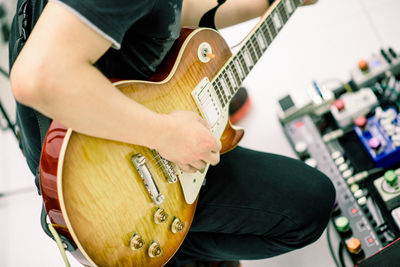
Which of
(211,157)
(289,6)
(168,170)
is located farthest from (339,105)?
(168,170)

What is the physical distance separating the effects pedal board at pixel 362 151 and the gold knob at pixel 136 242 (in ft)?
2.32

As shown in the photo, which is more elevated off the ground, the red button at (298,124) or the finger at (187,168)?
the finger at (187,168)

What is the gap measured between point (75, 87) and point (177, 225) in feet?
1.40

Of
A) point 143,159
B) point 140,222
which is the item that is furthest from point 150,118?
point 140,222

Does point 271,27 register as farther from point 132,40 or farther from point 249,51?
point 132,40

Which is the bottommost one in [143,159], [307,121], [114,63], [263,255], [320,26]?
[263,255]

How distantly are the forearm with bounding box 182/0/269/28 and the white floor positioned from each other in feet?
1.72

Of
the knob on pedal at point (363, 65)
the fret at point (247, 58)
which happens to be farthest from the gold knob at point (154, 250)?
the knob on pedal at point (363, 65)

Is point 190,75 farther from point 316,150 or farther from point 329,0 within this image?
point 329,0

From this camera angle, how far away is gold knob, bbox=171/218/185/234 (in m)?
0.89

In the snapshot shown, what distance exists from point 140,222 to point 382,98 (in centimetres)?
106

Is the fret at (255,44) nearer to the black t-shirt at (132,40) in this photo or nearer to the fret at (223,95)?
the fret at (223,95)

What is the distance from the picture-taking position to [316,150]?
1404 mm

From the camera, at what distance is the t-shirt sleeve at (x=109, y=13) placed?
0.59 metres
